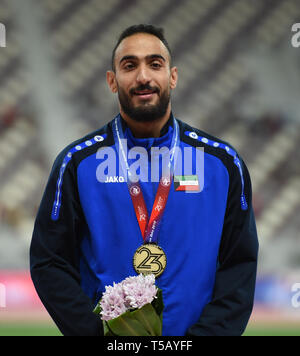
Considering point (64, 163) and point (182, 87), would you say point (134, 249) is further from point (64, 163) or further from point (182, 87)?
point (182, 87)

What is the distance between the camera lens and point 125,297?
55.7 inches

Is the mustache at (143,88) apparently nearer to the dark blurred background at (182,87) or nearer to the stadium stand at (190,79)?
the dark blurred background at (182,87)

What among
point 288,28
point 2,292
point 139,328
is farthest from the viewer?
point 288,28

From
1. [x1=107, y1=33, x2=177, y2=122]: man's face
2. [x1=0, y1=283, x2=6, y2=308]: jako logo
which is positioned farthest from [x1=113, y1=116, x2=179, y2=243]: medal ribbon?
[x1=0, y1=283, x2=6, y2=308]: jako logo

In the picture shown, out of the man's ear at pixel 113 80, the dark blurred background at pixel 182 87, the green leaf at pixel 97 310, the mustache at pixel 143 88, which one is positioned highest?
the dark blurred background at pixel 182 87

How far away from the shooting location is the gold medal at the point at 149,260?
1.53 m

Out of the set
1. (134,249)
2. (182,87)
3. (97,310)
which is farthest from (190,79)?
(97,310)

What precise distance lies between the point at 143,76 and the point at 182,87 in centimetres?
A: 598

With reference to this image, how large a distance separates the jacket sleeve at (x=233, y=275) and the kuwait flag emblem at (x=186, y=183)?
0.36 feet

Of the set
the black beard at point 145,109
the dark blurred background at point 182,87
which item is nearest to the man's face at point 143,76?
the black beard at point 145,109
